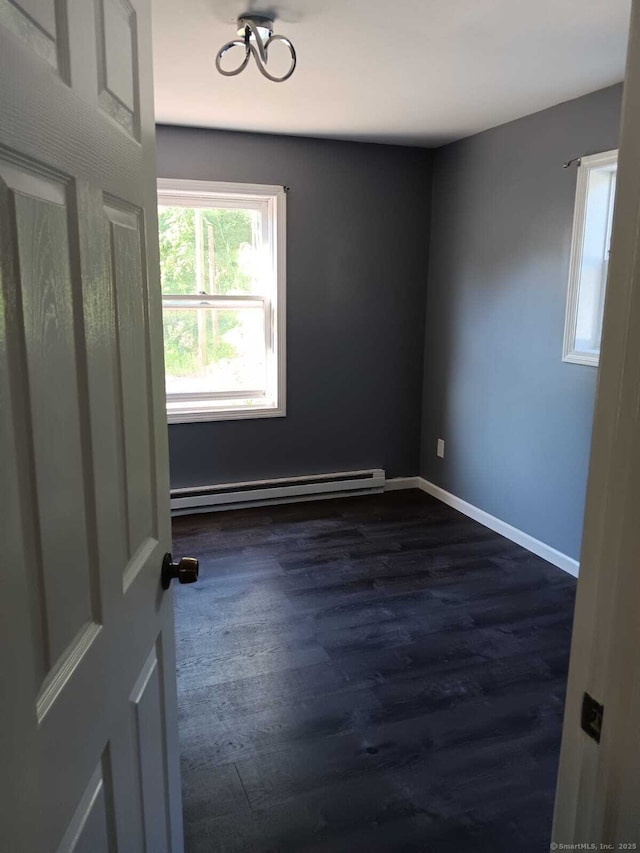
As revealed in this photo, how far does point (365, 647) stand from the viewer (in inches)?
102

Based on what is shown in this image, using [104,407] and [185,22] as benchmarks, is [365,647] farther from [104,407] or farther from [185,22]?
[185,22]

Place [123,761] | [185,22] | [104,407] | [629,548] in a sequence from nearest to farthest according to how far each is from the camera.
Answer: [629,548], [104,407], [123,761], [185,22]

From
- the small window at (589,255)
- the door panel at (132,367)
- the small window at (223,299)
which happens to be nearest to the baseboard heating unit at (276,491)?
the small window at (223,299)

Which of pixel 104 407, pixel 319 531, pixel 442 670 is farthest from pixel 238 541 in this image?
pixel 104 407

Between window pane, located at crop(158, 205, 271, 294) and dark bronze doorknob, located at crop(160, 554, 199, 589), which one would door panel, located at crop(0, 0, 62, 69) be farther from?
window pane, located at crop(158, 205, 271, 294)

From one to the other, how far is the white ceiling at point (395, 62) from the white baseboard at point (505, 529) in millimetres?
2234

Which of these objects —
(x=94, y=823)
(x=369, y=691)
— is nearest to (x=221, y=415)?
(x=369, y=691)

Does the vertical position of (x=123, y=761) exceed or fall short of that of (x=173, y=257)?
it falls short

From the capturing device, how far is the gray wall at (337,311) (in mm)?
3994

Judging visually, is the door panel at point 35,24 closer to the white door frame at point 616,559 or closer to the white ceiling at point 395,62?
the white door frame at point 616,559

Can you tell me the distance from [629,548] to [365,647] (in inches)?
79.4

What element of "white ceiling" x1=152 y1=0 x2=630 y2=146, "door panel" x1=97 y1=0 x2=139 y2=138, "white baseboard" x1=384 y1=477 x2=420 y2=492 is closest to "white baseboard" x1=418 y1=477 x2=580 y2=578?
"white baseboard" x1=384 y1=477 x2=420 y2=492

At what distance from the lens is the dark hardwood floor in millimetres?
1746

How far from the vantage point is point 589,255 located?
3.02 metres
